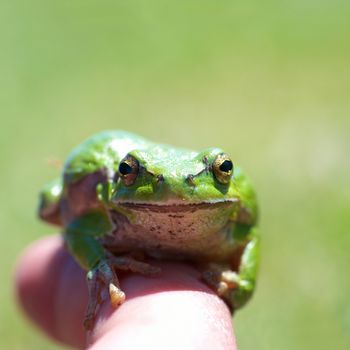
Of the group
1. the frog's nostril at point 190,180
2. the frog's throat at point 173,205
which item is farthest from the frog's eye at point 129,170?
the frog's nostril at point 190,180

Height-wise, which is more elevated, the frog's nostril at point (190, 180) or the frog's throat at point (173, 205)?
the frog's nostril at point (190, 180)

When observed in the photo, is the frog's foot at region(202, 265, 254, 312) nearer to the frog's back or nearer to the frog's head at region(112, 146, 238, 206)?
the frog's head at region(112, 146, 238, 206)

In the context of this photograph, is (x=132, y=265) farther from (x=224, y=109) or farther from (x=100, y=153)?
(x=224, y=109)

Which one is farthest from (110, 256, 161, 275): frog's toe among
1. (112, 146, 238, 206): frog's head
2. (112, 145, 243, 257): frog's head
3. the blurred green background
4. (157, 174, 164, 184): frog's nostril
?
the blurred green background

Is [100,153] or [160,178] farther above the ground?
[160,178]

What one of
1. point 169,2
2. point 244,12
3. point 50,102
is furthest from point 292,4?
point 50,102

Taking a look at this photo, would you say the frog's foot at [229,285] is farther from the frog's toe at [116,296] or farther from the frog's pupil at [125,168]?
the frog's pupil at [125,168]

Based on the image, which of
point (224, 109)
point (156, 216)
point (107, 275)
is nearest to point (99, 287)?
point (107, 275)
